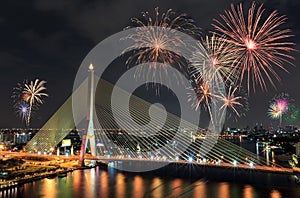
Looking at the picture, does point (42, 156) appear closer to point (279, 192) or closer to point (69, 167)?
point (69, 167)

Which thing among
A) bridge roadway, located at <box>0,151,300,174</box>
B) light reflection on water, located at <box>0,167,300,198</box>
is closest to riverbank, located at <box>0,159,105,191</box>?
light reflection on water, located at <box>0,167,300,198</box>

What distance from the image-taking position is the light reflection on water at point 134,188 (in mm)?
16672

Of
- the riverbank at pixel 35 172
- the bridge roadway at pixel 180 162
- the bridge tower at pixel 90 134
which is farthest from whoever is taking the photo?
the bridge tower at pixel 90 134

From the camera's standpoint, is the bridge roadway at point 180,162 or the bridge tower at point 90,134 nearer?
the bridge roadway at point 180,162

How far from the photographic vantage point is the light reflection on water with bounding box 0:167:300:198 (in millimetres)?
16672

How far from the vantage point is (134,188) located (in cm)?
1855

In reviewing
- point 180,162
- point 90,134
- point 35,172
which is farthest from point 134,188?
point 90,134

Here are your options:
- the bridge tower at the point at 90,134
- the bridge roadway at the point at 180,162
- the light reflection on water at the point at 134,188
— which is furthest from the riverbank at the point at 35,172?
A: the bridge roadway at the point at 180,162

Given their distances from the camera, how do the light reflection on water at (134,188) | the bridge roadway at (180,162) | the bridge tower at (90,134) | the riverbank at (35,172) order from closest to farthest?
the bridge roadway at (180,162) < the light reflection on water at (134,188) < the riverbank at (35,172) < the bridge tower at (90,134)

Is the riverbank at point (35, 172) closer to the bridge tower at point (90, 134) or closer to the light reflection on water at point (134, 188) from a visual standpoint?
the light reflection on water at point (134, 188)

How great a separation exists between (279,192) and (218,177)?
6254 millimetres

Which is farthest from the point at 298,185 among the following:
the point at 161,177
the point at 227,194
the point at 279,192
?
the point at 161,177

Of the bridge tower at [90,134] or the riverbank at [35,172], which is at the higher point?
the bridge tower at [90,134]

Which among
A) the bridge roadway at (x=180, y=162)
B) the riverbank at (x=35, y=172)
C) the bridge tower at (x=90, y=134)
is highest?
the bridge tower at (x=90, y=134)
